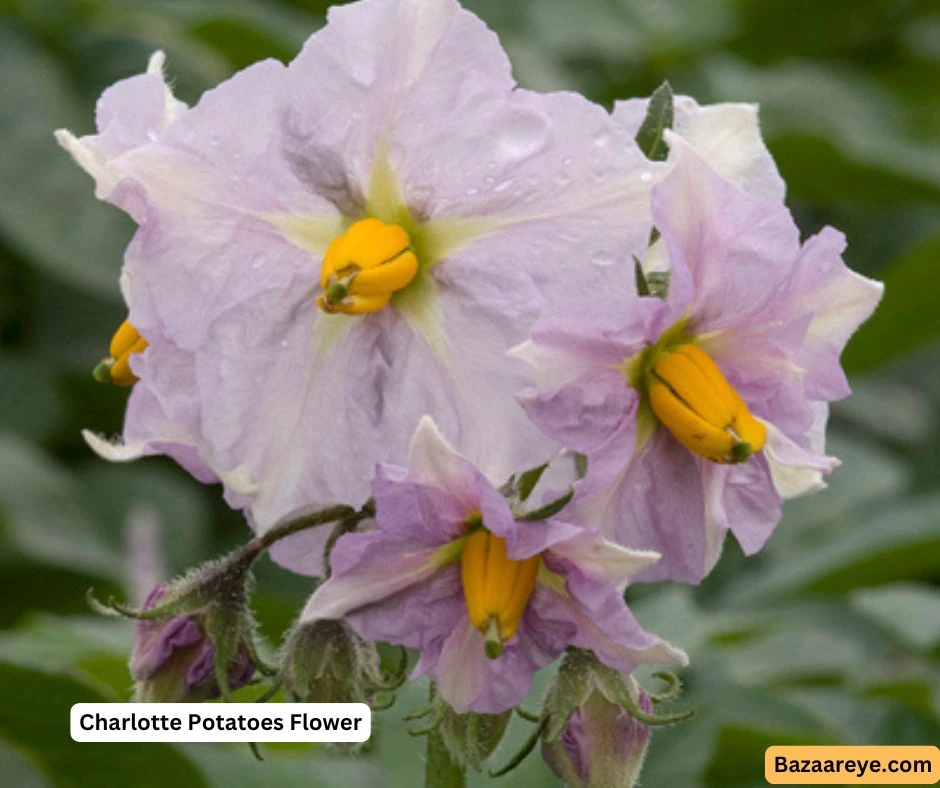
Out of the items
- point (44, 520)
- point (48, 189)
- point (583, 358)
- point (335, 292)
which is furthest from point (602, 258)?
point (48, 189)

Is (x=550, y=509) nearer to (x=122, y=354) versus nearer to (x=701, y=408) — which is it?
(x=701, y=408)

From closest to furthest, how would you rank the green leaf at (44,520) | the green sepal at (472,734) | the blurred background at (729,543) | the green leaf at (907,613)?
the green sepal at (472,734), the blurred background at (729,543), the green leaf at (907,613), the green leaf at (44,520)

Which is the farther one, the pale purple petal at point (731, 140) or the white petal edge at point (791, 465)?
the pale purple petal at point (731, 140)

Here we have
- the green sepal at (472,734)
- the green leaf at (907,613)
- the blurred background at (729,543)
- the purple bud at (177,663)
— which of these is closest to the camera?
the green sepal at (472,734)

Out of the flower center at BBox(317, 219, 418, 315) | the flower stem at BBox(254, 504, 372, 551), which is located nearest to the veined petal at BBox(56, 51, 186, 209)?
the flower center at BBox(317, 219, 418, 315)

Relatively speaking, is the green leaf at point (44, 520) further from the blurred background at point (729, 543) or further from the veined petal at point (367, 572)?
the veined petal at point (367, 572)

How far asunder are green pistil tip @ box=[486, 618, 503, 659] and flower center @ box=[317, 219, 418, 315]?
231 mm

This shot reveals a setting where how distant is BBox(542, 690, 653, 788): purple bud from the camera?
Answer: 4.26 feet

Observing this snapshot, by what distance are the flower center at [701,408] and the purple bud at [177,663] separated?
16.0 inches

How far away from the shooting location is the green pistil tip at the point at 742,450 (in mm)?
1161

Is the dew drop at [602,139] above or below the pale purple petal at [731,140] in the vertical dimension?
above

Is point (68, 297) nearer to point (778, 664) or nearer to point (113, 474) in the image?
point (113, 474)

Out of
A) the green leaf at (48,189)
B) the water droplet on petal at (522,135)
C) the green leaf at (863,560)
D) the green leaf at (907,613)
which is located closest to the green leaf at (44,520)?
the green leaf at (48,189)

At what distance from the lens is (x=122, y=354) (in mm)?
1343
